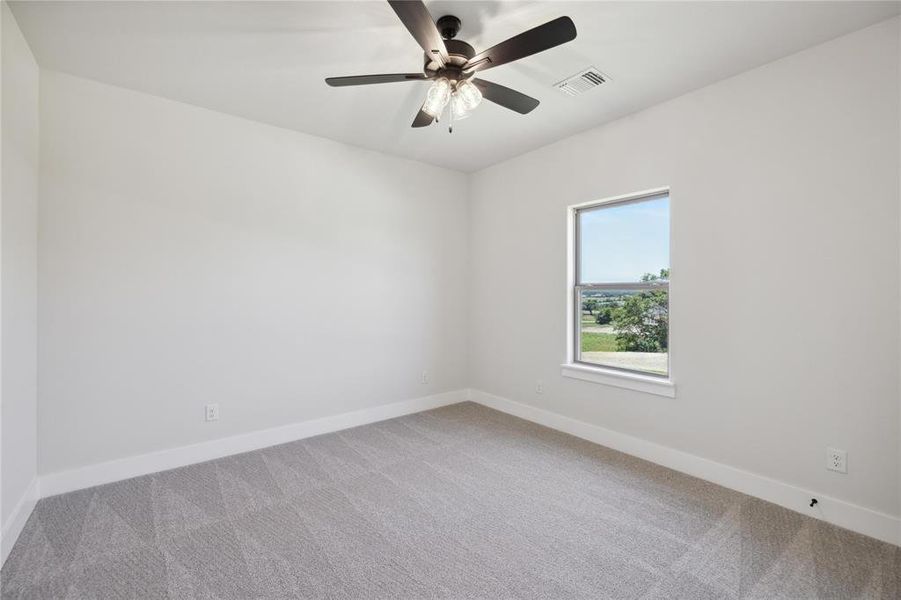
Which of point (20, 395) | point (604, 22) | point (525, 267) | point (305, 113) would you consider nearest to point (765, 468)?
point (525, 267)

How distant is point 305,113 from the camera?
3.11 metres

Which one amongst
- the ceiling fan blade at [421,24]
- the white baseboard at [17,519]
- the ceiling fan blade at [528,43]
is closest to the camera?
the ceiling fan blade at [421,24]

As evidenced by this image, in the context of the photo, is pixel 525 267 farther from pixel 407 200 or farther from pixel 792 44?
pixel 792 44

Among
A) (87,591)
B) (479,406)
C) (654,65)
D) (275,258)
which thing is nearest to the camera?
(87,591)

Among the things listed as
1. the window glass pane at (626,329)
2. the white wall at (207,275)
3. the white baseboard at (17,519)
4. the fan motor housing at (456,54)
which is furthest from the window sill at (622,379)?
the white baseboard at (17,519)

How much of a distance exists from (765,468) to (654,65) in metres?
2.58

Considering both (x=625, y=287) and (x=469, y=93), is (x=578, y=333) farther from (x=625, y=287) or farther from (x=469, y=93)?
(x=469, y=93)

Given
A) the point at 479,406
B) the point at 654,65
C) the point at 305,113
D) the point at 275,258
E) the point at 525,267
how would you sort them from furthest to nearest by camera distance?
the point at 479,406 → the point at 525,267 → the point at 275,258 → the point at 305,113 → the point at 654,65

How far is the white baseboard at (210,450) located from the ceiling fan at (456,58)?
107 inches

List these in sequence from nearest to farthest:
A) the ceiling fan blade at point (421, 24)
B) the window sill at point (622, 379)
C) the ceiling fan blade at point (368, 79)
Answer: the ceiling fan blade at point (421, 24), the ceiling fan blade at point (368, 79), the window sill at point (622, 379)

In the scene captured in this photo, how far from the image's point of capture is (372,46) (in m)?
2.26

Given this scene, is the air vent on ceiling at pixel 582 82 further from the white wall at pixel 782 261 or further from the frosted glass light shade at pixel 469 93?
the frosted glass light shade at pixel 469 93

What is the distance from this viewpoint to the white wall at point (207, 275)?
2.57 m

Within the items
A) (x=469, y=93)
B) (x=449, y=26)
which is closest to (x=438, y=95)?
(x=469, y=93)
